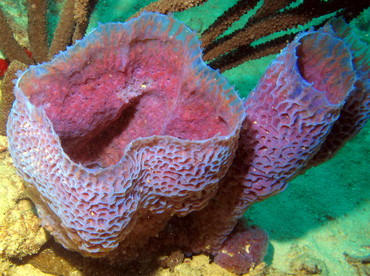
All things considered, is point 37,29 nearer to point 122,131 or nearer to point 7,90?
point 7,90

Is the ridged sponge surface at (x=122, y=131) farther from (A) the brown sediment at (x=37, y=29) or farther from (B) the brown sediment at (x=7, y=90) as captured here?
(A) the brown sediment at (x=37, y=29)

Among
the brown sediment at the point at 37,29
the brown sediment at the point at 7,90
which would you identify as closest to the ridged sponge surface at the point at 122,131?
the brown sediment at the point at 7,90

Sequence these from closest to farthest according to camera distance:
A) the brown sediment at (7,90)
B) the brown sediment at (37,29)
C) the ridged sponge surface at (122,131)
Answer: the ridged sponge surface at (122,131) → the brown sediment at (7,90) → the brown sediment at (37,29)

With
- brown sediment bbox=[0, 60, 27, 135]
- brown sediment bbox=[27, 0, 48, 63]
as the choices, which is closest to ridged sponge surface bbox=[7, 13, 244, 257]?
brown sediment bbox=[0, 60, 27, 135]

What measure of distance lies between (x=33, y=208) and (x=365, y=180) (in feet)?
14.1

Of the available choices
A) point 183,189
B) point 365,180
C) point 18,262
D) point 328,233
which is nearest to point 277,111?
point 183,189

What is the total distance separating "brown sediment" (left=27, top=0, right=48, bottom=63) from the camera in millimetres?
3135

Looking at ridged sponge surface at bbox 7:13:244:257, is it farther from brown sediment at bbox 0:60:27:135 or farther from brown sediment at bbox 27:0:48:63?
brown sediment at bbox 27:0:48:63

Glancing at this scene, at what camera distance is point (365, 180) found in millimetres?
4078

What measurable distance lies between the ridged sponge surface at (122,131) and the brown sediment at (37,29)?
6.00 feet

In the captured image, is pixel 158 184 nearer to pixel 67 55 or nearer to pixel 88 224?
pixel 88 224

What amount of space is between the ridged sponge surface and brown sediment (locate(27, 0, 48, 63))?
1.83 meters

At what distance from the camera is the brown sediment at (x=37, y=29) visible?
10.3 ft

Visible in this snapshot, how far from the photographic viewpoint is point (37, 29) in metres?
3.20
